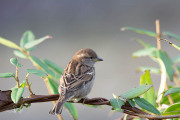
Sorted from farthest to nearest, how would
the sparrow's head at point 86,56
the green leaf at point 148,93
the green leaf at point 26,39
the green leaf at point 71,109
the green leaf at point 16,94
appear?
the sparrow's head at point 86,56, the green leaf at point 26,39, the green leaf at point 71,109, the green leaf at point 148,93, the green leaf at point 16,94

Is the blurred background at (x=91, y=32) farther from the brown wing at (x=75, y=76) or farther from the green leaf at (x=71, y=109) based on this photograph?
the green leaf at (x=71, y=109)

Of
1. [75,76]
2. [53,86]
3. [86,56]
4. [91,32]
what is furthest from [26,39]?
[91,32]

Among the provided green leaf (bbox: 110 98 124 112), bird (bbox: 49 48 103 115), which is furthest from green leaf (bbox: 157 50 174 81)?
green leaf (bbox: 110 98 124 112)

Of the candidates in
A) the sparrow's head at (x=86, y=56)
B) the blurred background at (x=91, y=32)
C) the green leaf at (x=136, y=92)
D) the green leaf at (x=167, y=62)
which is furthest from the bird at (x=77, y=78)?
the blurred background at (x=91, y=32)

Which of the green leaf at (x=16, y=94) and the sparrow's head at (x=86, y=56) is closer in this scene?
the green leaf at (x=16, y=94)

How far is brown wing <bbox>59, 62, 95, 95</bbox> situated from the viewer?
7.90 feet

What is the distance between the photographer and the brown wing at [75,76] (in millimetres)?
2409

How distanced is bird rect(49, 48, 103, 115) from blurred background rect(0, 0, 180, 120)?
2894 mm

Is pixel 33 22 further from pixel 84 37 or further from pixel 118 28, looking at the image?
pixel 118 28

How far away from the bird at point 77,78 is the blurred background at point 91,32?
2894mm

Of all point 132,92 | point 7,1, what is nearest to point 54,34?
point 7,1

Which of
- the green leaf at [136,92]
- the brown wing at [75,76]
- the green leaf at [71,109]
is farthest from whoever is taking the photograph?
the brown wing at [75,76]

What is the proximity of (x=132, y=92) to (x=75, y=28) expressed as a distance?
761 cm

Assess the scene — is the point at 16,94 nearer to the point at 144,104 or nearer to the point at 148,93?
the point at 144,104
